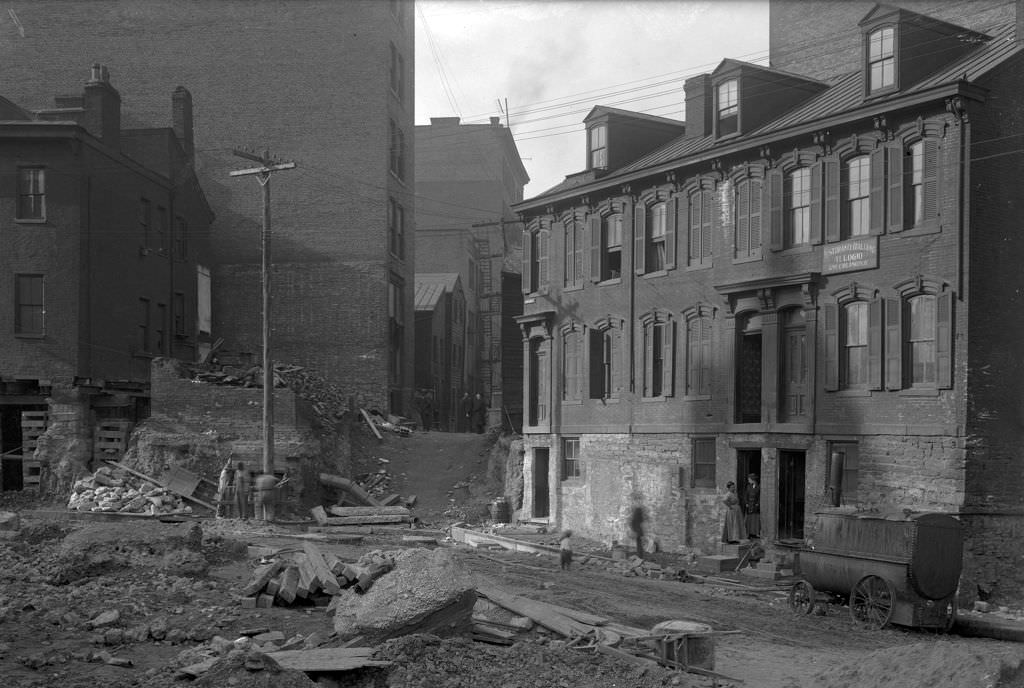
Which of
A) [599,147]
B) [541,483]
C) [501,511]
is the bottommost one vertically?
[501,511]

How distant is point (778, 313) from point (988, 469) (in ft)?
21.7

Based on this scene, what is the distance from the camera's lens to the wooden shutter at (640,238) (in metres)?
32.3

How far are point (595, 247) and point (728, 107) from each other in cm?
615

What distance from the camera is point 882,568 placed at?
18609mm

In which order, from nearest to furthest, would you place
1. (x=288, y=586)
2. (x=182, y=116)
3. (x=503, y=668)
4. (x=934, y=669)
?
(x=934, y=669) → (x=503, y=668) → (x=288, y=586) → (x=182, y=116)

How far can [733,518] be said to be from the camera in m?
27.2

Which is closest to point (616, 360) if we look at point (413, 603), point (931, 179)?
point (931, 179)

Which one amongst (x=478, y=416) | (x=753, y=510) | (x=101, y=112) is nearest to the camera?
(x=753, y=510)

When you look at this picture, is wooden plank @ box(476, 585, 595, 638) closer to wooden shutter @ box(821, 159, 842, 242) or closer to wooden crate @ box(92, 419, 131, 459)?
wooden shutter @ box(821, 159, 842, 242)

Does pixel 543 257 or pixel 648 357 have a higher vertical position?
pixel 543 257

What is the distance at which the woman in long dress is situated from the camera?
27188 mm

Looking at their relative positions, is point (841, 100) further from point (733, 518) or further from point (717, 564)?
point (717, 564)

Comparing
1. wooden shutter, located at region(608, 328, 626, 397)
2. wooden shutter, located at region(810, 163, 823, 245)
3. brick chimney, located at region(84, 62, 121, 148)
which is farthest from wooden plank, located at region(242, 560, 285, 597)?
brick chimney, located at region(84, 62, 121, 148)

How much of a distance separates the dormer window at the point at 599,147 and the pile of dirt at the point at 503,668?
22927 millimetres
